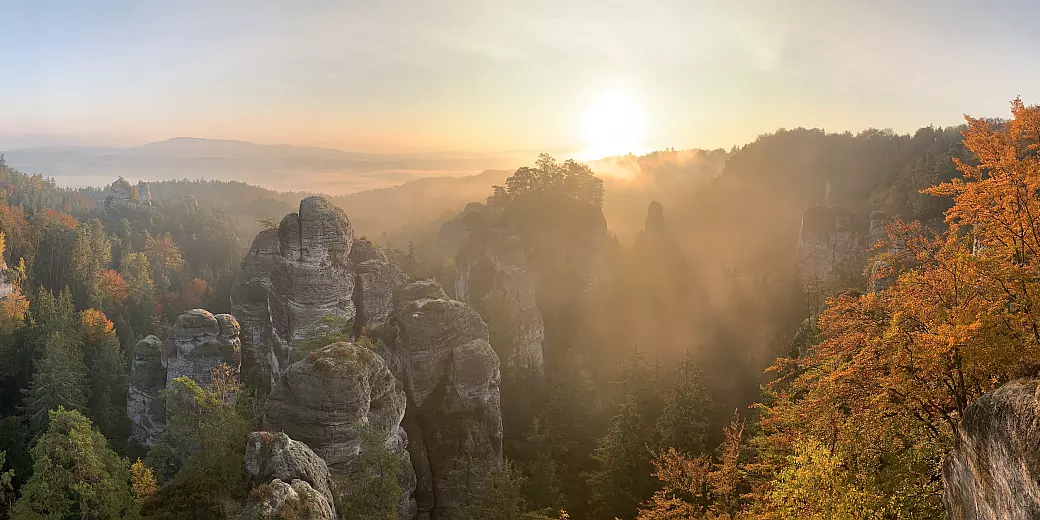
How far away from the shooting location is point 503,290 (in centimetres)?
4994

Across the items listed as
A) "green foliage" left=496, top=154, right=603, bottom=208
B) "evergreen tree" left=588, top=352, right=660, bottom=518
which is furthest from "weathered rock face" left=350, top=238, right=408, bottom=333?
"green foliage" left=496, top=154, right=603, bottom=208

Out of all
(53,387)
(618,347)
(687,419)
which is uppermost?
(687,419)

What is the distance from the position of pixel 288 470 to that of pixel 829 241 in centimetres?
6719

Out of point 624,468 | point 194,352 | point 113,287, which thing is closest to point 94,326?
point 113,287

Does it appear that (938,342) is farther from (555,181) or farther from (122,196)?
(122,196)

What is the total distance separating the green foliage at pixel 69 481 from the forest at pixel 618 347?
15 cm

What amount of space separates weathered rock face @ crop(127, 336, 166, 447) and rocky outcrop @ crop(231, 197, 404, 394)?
1294cm

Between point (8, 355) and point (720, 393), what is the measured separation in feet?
256

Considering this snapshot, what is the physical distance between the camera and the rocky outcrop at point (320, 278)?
35.0 meters

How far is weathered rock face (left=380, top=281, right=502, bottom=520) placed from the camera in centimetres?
3198

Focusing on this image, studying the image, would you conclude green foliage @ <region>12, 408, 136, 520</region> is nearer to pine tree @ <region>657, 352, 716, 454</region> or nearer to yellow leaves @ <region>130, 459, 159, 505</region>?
yellow leaves @ <region>130, 459, 159, 505</region>

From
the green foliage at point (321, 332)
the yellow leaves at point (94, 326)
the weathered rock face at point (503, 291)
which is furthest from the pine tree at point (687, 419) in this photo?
the yellow leaves at point (94, 326)

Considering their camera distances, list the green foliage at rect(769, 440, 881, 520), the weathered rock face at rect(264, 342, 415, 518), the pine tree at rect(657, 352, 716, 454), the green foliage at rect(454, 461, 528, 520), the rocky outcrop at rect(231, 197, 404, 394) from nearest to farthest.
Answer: the green foliage at rect(769, 440, 881, 520) < the weathered rock face at rect(264, 342, 415, 518) < the green foliage at rect(454, 461, 528, 520) < the pine tree at rect(657, 352, 716, 454) < the rocky outcrop at rect(231, 197, 404, 394)

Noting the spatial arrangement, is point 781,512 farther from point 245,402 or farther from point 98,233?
point 98,233
